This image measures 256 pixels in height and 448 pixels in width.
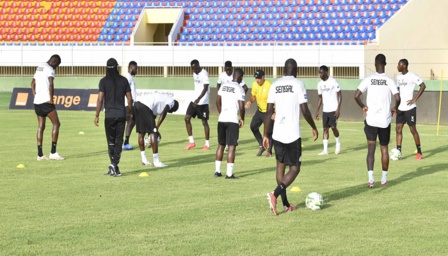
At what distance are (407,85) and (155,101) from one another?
18.0ft

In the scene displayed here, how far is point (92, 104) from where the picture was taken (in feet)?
119

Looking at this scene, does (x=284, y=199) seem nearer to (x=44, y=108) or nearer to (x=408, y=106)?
(x=408, y=106)

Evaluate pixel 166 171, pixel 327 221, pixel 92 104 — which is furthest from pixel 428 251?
pixel 92 104

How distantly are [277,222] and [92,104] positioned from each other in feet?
86.8

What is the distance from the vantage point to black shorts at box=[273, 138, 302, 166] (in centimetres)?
1136

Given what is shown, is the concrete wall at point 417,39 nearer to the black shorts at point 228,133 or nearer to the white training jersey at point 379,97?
the black shorts at point 228,133

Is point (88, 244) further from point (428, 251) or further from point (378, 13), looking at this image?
point (378, 13)

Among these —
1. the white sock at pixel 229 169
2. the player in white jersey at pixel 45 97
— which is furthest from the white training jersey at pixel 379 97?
the player in white jersey at pixel 45 97

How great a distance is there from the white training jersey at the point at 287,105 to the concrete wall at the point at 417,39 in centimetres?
2563

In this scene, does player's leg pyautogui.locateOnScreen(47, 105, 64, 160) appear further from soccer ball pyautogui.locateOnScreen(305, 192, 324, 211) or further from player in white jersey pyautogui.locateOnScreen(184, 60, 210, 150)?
soccer ball pyautogui.locateOnScreen(305, 192, 324, 211)

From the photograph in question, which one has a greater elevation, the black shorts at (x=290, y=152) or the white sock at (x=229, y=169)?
the black shorts at (x=290, y=152)

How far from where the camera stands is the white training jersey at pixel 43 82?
18.1 metres

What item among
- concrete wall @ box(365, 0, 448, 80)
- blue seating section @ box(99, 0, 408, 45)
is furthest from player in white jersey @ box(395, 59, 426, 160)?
blue seating section @ box(99, 0, 408, 45)

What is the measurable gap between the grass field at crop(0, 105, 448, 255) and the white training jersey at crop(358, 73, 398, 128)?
1.08 meters
